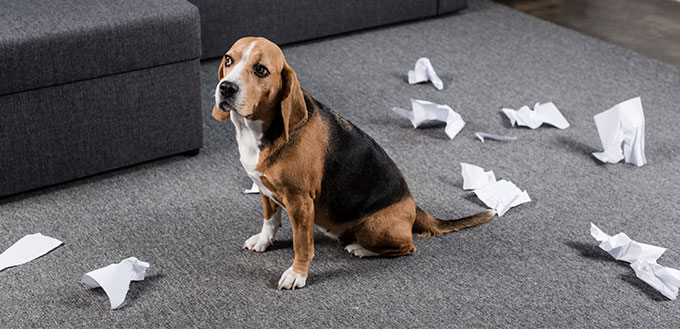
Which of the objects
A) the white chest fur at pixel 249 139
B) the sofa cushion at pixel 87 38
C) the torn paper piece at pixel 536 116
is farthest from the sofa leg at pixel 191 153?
the torn paper piece at pixel 536 116

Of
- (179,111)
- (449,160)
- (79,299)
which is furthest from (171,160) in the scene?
(449,160)

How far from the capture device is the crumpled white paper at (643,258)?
1.92 meters

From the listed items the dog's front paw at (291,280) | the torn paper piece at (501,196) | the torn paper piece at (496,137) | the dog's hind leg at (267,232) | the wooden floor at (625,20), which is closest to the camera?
the dog's front paw at (291,280)

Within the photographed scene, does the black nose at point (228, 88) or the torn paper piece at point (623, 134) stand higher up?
the black nose at point (228, 88)

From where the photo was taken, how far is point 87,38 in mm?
2184

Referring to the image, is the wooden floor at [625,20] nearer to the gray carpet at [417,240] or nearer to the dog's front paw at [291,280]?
the gray carpet at [417,240]

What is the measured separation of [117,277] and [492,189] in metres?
1.17

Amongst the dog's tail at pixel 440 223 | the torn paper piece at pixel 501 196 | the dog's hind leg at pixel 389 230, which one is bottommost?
the torn paper piece at pixel 501 196

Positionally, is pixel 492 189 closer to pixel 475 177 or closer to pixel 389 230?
pixel 475 177

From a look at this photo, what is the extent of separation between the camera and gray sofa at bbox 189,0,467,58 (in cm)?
325

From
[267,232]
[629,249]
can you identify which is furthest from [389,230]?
[629,249]

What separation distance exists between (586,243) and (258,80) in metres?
1.09

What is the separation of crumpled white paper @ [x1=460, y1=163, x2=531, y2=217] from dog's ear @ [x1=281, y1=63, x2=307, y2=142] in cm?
81

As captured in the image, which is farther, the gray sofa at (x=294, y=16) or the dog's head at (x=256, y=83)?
the gray sofa at (x=294, y=16)
